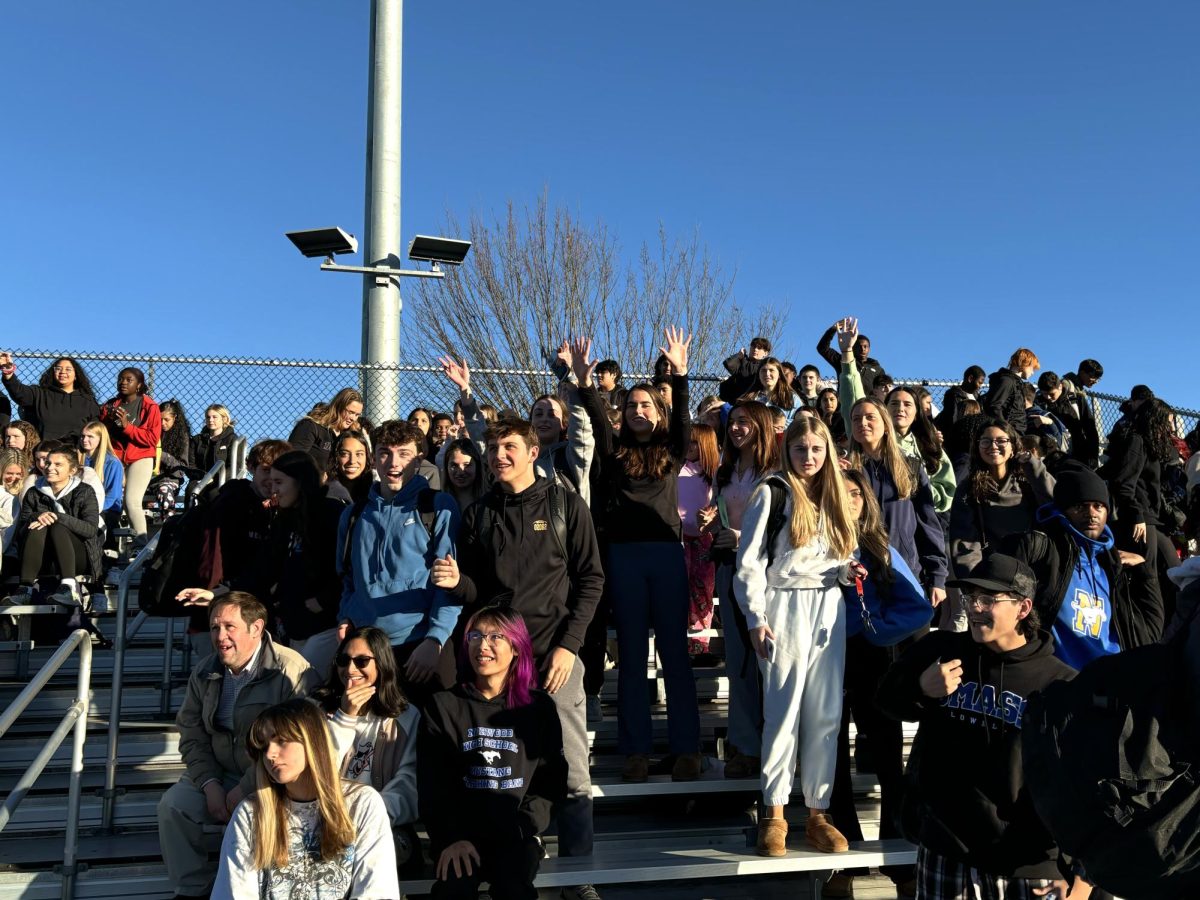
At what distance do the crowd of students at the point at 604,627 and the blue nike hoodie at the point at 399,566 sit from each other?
0.6 inches

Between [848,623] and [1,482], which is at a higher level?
[1,482]

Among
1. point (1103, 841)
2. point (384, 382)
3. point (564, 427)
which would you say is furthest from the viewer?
point (384, 382)

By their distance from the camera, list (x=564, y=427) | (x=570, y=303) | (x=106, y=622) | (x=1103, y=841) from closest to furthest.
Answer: (x=1103, y=841)
(x=564, y=427)
(x=106, y=622)
(x=570, y=303)

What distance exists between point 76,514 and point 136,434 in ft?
7.09

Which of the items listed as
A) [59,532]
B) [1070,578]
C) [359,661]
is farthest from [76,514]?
[1070,578]

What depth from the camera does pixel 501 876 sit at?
14.1 ft

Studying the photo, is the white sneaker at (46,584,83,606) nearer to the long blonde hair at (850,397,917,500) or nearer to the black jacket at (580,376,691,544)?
the black jacket at (580,376,691,544)

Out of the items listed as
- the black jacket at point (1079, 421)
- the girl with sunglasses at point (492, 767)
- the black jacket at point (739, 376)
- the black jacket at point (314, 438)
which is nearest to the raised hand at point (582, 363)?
the girl with sunglasses at point (492, 767)

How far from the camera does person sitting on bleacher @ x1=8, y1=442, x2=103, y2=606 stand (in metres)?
7.37

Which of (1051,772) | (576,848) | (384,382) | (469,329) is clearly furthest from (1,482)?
(469,329)

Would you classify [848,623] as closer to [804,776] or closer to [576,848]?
[804,776]

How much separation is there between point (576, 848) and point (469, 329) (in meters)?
19.6

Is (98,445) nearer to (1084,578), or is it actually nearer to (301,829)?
(301,829)

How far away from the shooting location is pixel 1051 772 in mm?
1637
